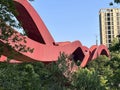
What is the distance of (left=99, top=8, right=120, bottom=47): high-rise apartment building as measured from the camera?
88675 mm

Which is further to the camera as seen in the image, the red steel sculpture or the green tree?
the red steel sculpture

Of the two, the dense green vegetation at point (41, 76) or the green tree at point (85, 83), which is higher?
the dense green vegetation at point (41, 76)

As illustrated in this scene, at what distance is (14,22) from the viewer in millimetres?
13242

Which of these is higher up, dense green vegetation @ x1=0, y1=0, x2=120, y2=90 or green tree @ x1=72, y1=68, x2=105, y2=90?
dense green vegetation @ x1=0, y1=0, x2=120, y2=90

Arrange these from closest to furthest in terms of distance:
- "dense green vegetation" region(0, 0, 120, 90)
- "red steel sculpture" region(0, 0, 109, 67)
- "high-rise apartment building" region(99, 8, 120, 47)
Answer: "dense green vegetation" region(0, 0, 120, 90), "red steel sculpture" region(0, 0, 109, 67), "high-rise apartment building" region(99, 8, 120, 47)

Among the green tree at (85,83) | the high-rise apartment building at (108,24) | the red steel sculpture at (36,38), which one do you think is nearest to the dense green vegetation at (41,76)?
the green tree at (85,83)

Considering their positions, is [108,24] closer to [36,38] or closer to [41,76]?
[36,38]

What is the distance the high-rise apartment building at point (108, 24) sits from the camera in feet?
291

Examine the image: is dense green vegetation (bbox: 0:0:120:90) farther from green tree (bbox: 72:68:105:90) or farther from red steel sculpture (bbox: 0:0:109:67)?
red steel sculpture (bbox: 0:0:109:67)

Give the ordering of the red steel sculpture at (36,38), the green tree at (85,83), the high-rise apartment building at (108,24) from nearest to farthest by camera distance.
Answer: the green tree at (85,83), the red steel sculpture at (36,38), the high-rise apartment building at (108,24)

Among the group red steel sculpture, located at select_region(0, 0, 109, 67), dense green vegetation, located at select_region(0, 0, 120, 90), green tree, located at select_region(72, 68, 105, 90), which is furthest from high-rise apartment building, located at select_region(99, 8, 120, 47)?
green tree, located at select_region(72, 68, 105, 90)

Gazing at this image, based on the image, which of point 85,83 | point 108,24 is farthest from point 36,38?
point 108,24

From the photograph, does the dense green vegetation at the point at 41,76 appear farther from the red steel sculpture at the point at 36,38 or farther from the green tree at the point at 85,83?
the red steel sculpture at the point at 36,38

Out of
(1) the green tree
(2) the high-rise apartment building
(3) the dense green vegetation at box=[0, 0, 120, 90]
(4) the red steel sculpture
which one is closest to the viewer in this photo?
(3) the dense green vegetation at box=[0, 0, 120, 90]
